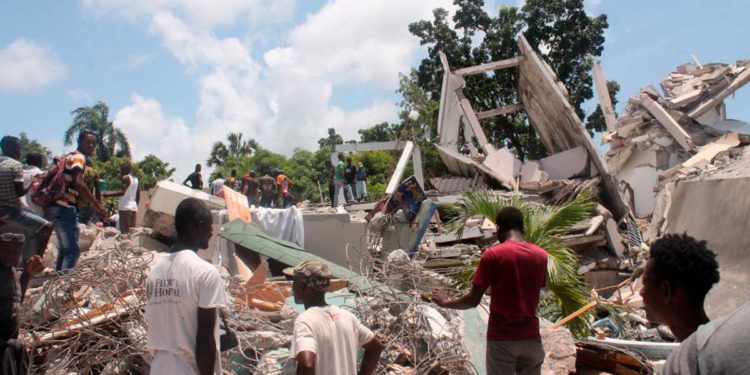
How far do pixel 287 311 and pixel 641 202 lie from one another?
1208cm

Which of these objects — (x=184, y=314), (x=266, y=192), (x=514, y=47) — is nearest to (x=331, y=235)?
(x=266, y=192)

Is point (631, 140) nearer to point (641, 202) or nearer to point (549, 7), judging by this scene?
point (641, 202)

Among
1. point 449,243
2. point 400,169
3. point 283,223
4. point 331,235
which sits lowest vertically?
point 449,243

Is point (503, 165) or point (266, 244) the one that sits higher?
point (503, 165)

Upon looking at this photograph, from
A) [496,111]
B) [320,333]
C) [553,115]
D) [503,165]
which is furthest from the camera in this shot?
[496,111]

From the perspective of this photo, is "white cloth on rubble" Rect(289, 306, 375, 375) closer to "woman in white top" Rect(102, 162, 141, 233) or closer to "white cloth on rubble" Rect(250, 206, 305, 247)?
"white cloth on rubble" Rect(250, 206, 305, 247)

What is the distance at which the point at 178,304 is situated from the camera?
2.78 meters

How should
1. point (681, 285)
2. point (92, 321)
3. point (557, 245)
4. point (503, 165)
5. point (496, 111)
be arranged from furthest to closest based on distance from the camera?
1. point (496, 111)
2. point (503, 165)
3. point (557, 245)
4. point (92, 321)
5. point (681, 285)

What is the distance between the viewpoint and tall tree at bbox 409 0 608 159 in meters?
24.3

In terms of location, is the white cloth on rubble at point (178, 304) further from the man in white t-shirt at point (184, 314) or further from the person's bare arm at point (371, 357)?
the person's bare arm at point (371, 357)

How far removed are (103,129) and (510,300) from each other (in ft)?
148

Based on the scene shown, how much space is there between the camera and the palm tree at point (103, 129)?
43500 mm

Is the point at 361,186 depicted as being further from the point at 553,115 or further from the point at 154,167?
the point at 154,167

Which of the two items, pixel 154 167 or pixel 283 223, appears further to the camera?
pixel 154 167
